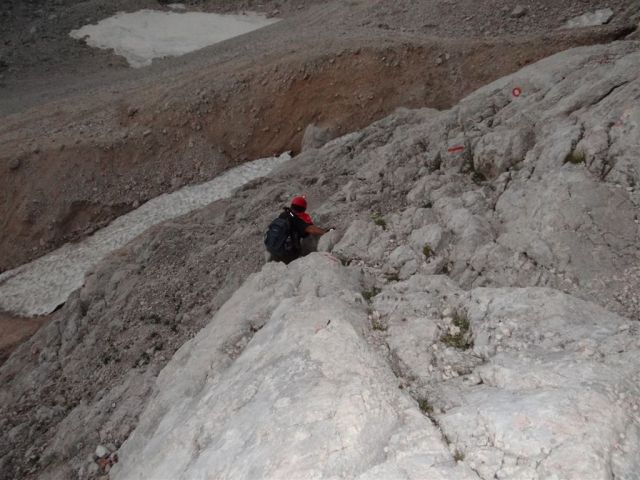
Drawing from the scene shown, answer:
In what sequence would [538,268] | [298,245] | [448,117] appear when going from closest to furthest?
[538,268]
[298,245]
[448,117]

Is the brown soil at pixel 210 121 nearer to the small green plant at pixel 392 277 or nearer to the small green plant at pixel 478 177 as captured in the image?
the small green plant at pixel 478 177

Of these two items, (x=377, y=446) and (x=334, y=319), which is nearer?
(x=377, y=446)

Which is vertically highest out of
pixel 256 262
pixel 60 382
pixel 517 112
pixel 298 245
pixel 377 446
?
pixel 517 112

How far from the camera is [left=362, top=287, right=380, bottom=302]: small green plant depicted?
27.5 feet

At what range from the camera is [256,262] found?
1202 cm

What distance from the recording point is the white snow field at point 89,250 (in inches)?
656

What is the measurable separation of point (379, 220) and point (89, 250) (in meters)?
12.1

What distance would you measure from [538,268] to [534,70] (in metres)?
8.08

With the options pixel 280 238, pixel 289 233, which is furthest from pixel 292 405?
pixel 289 233

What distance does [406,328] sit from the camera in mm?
7199

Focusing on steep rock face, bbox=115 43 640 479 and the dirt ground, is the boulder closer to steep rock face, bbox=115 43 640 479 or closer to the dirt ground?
the dirt ground

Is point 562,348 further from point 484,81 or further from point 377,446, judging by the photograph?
point 484,81

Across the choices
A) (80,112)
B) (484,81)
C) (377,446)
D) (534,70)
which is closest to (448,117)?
(534,70)

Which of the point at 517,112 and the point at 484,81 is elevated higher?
the point at 517,112
